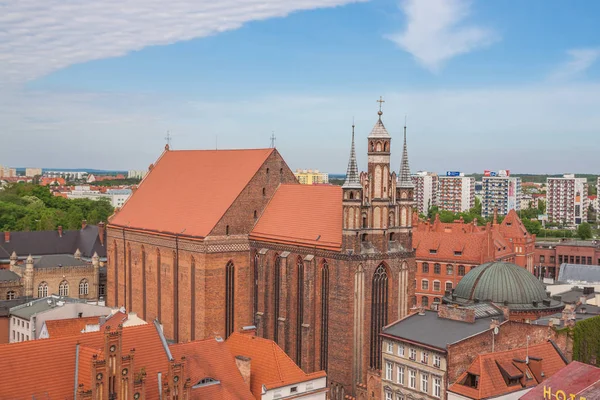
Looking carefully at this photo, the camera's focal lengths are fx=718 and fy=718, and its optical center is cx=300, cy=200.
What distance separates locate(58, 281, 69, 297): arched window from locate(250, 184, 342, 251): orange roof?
114 feet

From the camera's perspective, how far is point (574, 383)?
44062 millimetres

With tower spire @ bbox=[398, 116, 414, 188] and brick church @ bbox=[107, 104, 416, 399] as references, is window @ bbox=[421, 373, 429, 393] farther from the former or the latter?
tower spire @ bbox=[398, 116, 414, 188]

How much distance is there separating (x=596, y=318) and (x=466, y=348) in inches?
600

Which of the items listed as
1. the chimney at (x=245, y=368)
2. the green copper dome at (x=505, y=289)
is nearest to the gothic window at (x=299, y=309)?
the green copper dome at (x=505, y=289)

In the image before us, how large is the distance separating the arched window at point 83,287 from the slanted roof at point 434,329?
50687 mm

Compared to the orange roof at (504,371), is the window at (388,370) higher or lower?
lower

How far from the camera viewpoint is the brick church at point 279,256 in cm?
5522

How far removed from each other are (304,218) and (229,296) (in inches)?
390

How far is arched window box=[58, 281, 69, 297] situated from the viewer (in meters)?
87.4

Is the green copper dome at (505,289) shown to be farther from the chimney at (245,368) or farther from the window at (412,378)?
the chimney at (245,368)

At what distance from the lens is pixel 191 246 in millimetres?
64188

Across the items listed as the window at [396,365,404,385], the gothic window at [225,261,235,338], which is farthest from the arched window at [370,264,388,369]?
the gothic window at [225,261,235,338]

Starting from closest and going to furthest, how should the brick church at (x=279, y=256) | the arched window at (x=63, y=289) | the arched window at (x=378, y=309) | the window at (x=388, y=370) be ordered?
the window at (x=388, y=370), the brick church at (x=279, y=256), the arched window at (x=378, y=309), the arched window at (x=63, y=289)

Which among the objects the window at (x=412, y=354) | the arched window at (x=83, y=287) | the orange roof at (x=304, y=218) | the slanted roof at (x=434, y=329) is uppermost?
the orange roof at (x=304, y=218)
